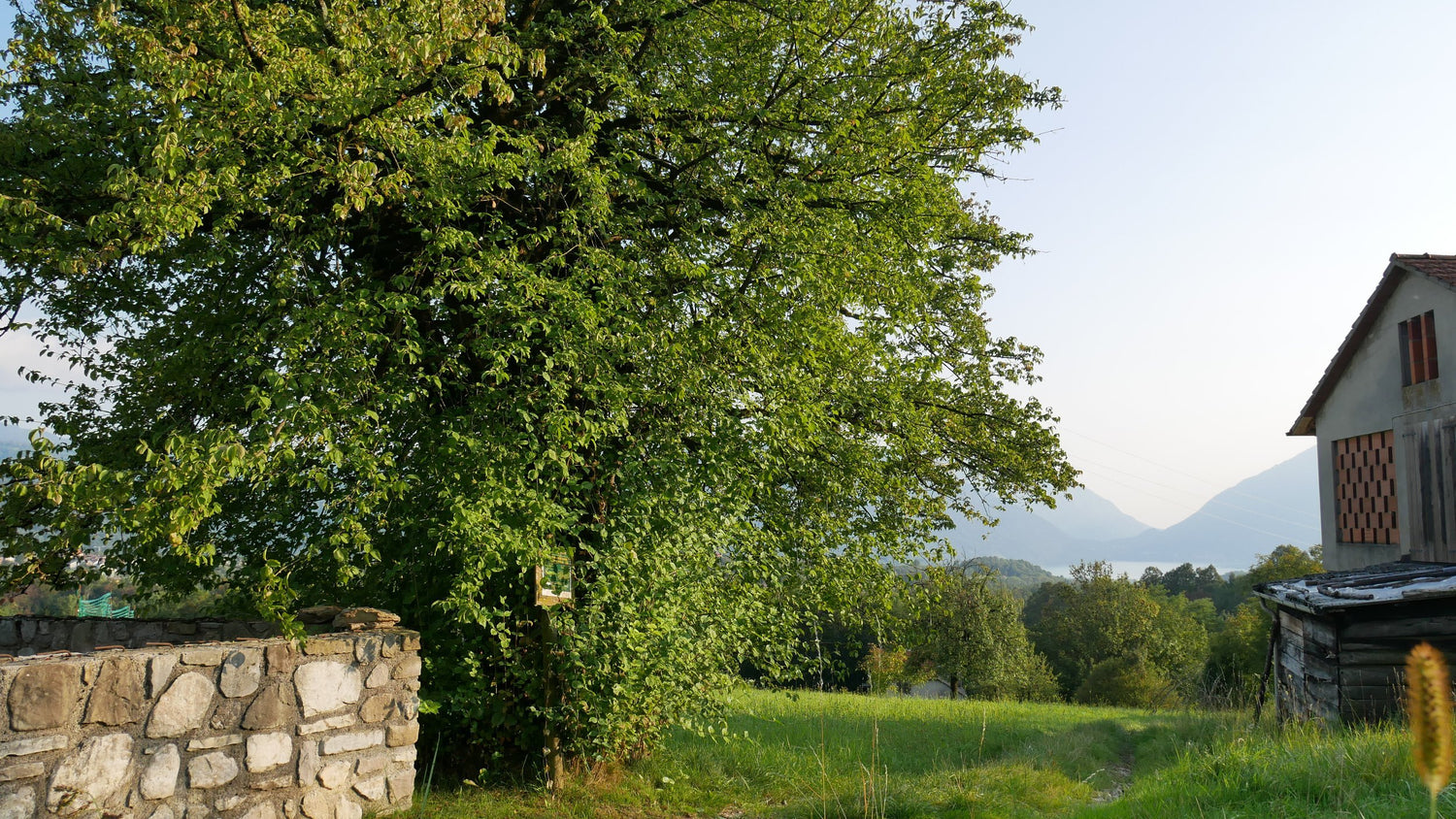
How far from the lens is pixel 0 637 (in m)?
8.80

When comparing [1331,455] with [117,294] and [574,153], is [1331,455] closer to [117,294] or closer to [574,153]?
[574,153]

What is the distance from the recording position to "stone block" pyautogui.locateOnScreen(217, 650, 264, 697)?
606cm

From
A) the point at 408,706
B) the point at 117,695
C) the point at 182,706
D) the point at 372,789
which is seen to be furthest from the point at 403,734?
the point at 117,695

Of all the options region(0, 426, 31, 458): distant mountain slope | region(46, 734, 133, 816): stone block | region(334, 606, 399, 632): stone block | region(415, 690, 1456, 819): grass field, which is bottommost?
region(415, 690, 1456, 819): grass field

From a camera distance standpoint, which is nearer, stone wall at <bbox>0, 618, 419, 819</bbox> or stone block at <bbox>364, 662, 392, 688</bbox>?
stone wall at <bbox>0, 618, 419, 819</bbox>

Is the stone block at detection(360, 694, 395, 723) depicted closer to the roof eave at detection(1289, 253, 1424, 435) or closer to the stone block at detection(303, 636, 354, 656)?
the stone block at detection(303, 636, 354, 656)

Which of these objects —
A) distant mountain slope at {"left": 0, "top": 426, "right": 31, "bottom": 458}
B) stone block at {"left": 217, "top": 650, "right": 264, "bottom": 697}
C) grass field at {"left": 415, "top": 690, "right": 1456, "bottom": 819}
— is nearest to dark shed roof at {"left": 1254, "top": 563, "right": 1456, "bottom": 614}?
grass field at {"left": 415, "top": 690, "right": 1456, "bottom": 819}

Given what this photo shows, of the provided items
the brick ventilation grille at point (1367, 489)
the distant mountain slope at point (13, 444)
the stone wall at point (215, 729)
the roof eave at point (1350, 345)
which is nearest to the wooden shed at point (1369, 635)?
the brick ventilation grille at point (1367, 489)

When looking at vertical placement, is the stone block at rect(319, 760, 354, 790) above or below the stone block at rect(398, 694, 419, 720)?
below

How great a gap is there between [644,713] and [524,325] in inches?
152

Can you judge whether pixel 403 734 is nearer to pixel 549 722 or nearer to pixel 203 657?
pixel 549 722

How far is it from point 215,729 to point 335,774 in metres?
1.00

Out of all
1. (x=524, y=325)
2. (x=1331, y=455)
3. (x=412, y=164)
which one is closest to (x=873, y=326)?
(x=524, y=325)

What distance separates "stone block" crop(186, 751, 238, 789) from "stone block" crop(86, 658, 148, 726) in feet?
1.68
